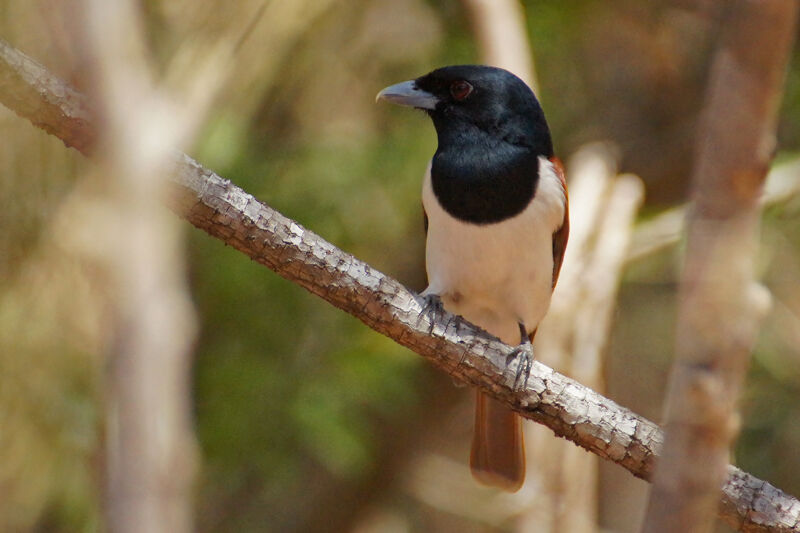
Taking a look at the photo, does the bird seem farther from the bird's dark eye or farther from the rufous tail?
the rufous tail

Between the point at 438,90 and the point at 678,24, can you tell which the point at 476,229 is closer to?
the point at 438,90

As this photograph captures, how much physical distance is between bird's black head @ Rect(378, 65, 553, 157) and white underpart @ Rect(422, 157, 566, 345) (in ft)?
0.45

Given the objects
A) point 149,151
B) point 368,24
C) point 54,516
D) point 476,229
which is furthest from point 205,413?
point 149,151

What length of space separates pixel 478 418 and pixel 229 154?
157cm

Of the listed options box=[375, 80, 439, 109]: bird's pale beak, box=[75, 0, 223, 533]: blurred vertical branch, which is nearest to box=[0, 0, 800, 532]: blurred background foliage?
box=[375, 80, 439, 109]: bird's pale beak

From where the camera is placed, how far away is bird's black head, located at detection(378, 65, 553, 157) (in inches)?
146

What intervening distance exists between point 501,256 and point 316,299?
5.05 feet

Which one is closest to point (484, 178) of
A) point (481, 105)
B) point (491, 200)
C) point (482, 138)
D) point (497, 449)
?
point (491, 200)

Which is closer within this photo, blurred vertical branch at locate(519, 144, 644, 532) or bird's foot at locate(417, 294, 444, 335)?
bird's foot at locate(417, 294, 444, 335)

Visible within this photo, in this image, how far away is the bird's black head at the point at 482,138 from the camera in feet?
11.8

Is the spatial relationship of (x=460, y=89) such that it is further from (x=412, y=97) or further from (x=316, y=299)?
(x=316, y=299)

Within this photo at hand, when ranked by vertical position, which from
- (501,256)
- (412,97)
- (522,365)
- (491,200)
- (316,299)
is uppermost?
(412,97)

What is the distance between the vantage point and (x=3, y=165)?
3199mm

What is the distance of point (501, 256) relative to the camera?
11.9 ft
